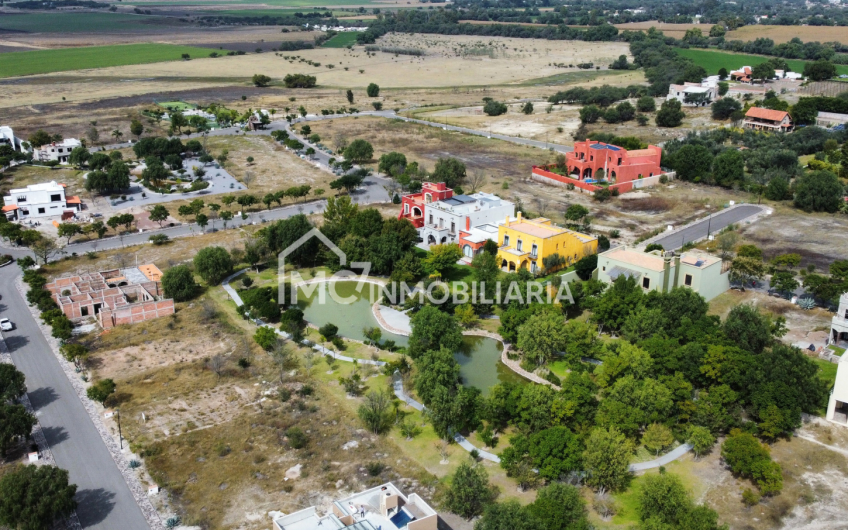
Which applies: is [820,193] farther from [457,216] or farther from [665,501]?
[665,501]

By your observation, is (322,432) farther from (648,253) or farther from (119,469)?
(648,253)

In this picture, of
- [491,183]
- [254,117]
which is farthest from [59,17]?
[491,183]

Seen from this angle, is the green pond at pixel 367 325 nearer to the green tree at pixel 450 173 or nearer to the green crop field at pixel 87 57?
the green tree at pixel 450 173

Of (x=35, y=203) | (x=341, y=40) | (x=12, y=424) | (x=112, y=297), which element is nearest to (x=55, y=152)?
(x=35, y=203)

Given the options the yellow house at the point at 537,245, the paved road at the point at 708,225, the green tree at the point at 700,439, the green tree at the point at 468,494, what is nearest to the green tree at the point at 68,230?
the yellow house at the point at 537,245

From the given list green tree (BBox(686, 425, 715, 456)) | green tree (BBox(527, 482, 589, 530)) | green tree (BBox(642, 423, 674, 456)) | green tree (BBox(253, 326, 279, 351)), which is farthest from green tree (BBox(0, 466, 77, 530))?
green tree (BBox(686, 425, 715, 456))

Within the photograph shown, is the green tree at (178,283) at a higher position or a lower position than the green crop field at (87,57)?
lower

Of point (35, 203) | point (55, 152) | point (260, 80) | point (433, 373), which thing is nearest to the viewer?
point (433, 373)
